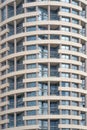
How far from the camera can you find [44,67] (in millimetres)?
83312

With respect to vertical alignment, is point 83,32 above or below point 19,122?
above

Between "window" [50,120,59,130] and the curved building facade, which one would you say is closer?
"window" [50,120,59,130]

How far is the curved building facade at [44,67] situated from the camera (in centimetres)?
8119

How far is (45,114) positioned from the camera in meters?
80.8

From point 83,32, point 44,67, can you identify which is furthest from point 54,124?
point 83,32

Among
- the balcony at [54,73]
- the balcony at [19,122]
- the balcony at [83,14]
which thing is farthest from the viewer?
the balcony at [83,14]

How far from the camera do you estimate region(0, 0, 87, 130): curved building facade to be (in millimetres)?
81188

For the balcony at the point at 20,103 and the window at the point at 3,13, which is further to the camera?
the window at the point at 3,13

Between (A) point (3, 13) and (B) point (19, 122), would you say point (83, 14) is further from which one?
(B) point (19, 122)

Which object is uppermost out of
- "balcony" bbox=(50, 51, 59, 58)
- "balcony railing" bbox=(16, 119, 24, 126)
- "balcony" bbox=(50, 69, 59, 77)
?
"balcony" bbox=(50, 51, 59, 58)

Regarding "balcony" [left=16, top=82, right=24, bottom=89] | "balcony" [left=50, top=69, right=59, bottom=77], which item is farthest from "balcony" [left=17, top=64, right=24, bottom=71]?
"balcony" [left=50, top=69, right=59, bottom=77]

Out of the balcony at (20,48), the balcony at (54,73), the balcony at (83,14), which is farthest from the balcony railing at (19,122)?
the balcony at (83,14)

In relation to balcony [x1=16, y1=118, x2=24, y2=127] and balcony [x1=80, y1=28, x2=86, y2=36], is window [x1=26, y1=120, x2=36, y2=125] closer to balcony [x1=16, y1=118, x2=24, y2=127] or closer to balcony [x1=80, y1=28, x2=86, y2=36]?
balcony [x1=16, y1=118, x2=24, y2=127]

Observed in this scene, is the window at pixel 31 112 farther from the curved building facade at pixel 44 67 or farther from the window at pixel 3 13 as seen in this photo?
the window at pixel 3 13
